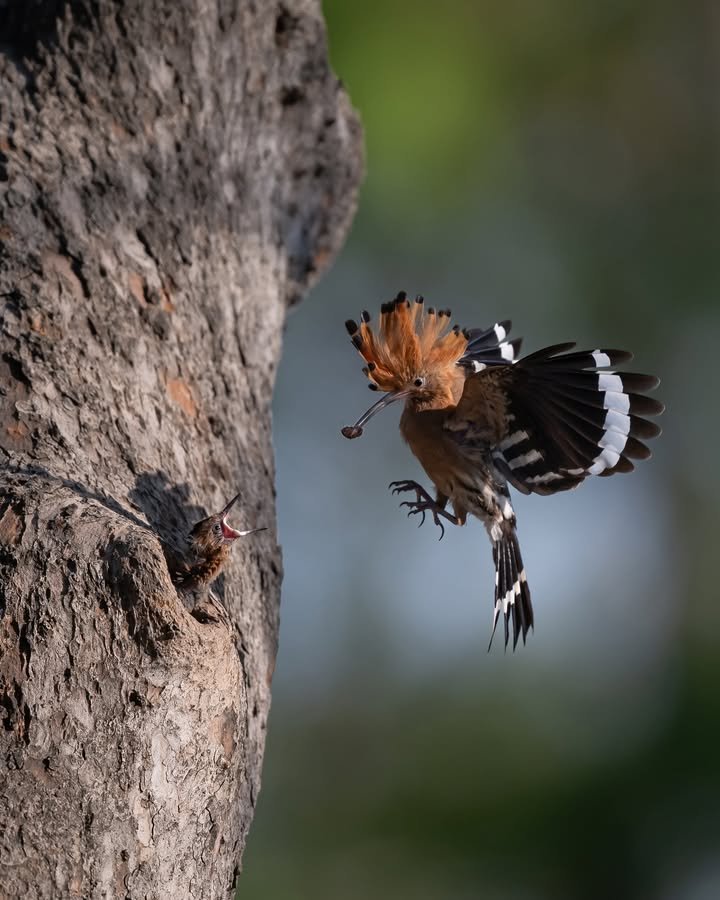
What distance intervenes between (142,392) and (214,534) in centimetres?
33

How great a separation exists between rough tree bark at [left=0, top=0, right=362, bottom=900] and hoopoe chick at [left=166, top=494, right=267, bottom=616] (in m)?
0.05

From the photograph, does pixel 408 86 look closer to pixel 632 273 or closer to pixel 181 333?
pixel 632 273

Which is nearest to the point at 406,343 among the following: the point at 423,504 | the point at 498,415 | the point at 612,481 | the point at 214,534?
the point at 498,415

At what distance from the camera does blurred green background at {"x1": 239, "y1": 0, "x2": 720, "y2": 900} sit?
5.35 m

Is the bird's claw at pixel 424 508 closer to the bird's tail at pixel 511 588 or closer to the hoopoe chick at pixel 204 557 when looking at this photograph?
the bird's tail at pixel 511 588

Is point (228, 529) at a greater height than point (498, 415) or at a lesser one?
lesser

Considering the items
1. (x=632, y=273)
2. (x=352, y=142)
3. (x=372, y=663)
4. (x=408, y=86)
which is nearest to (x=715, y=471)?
(x=632, y=273)

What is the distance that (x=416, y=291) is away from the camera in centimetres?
706

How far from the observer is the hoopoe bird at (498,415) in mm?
2553

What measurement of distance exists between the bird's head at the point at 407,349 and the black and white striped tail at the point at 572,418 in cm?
18

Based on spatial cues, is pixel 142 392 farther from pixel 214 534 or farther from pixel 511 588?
pixel 511 588

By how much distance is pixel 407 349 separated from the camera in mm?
2672

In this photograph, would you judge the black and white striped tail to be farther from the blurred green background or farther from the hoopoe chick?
the blurred green background

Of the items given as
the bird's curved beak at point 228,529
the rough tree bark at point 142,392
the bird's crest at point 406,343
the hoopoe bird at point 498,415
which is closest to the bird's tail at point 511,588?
the hoopoe bird at point 498,415
